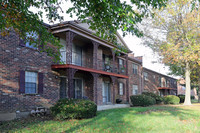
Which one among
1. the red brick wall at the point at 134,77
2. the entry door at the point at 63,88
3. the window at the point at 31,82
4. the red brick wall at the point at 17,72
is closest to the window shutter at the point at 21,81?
the red brick wall at the point at 17,72

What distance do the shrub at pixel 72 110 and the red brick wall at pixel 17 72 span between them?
2.00 meters

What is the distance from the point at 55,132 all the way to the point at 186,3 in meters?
18.1

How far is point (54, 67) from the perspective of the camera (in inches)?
538

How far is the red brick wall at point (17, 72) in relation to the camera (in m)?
10.8

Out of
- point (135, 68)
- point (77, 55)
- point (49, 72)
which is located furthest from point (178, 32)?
point (49, 72)

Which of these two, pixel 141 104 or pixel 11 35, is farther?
pixel 141 104

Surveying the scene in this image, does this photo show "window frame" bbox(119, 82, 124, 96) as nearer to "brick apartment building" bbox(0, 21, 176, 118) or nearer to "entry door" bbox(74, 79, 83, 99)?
"brick apartment building" bbox(0, 21, 176, 118)

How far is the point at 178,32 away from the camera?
70.4 ft

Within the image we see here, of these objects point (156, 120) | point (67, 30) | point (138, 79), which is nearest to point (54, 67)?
point (67, 30)

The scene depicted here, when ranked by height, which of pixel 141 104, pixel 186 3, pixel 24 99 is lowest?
pixel 141 104

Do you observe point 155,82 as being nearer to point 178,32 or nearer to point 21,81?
point 178,32

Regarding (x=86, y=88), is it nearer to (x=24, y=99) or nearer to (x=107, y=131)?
(x=24, y=99)

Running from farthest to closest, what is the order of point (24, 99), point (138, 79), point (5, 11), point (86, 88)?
point (138, 79), point (86, 88), point (24, 99), point (5, 11)

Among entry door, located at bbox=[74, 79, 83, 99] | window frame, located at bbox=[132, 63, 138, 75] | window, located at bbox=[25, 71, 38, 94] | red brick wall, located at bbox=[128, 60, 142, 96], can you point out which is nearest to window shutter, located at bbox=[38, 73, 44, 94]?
window, located at bbox=[25, 71, 38, 94]
